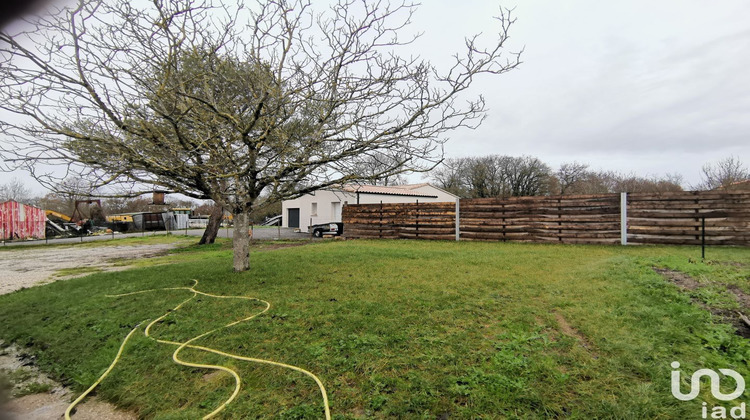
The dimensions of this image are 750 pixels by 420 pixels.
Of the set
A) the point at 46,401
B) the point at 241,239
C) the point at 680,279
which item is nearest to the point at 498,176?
the point at 680,279

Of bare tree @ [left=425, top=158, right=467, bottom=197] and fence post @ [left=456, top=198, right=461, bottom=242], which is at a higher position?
bare tree @ [left=425, top=158, right=467, bottom=197]

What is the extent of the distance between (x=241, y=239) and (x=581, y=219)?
10558 millimetres

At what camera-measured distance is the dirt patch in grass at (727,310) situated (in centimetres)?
286

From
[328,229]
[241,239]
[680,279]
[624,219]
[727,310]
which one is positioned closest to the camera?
[727,310]

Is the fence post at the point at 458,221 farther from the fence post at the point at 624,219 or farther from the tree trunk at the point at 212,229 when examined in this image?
the tree trunk at the point at 212,229

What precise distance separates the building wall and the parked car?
1879 centimetres

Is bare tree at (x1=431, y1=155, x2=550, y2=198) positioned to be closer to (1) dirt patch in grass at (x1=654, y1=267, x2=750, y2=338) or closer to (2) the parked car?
(2) the parked car

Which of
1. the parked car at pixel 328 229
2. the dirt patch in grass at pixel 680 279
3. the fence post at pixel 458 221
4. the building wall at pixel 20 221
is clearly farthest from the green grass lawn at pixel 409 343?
the building wall at pixel 20 221

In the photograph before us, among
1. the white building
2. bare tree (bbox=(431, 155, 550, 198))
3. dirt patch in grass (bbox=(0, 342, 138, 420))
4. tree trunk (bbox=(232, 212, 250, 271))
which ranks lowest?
dirt patch in grass (bbox=(0, 342, 138, 420))

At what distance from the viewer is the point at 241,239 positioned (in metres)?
6.26

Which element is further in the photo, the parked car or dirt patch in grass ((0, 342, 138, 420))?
the parked car

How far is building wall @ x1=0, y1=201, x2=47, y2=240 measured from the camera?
1970 cm

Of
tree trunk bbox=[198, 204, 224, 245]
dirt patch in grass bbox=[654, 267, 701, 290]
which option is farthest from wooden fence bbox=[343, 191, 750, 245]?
tree trunk bbox=[198, 204, 224, 245]

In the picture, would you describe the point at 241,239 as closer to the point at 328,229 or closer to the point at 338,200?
the point at 328,229
